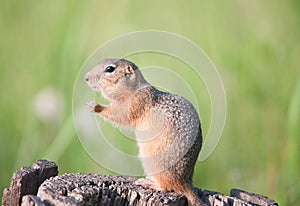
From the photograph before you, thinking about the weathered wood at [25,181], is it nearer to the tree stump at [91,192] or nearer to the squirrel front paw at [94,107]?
the tree stump at [91,192]

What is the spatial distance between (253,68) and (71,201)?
9.61ft

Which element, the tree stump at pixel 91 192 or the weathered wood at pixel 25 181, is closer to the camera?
the tree stump at pixel 91 192

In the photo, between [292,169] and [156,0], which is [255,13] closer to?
[156,0]

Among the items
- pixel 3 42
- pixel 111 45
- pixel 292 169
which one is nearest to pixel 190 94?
pixel 111 45

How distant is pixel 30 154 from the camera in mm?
5363

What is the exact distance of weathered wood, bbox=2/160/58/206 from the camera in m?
3.36

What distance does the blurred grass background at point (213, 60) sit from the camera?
17.4 ft

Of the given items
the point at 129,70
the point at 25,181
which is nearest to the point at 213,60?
the point at 129,70

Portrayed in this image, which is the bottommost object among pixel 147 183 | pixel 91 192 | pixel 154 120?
pixel 91 192

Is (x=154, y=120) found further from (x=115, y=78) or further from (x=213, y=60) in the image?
(x=213, y=60)

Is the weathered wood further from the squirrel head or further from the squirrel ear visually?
the squirrel ear

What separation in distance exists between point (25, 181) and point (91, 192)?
1.19ft

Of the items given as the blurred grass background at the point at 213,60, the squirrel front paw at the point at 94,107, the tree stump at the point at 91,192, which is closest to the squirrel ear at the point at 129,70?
the squirrel front paw at the point at 94,107

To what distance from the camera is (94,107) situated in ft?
11.3
